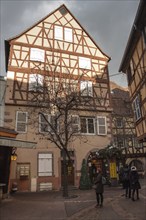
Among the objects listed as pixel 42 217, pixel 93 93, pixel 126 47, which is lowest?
pixel 42 217

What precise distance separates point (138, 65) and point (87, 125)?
25.1ft

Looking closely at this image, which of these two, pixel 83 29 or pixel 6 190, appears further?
pixel 83 29

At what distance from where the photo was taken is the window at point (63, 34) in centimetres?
2126

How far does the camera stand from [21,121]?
17.7 meters

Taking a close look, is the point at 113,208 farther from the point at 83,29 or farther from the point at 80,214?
the point at 83,29

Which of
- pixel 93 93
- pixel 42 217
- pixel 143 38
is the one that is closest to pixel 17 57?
pixel 93 93

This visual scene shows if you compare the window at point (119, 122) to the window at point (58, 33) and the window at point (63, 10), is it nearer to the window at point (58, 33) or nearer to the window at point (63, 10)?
the window at point (58, 33)

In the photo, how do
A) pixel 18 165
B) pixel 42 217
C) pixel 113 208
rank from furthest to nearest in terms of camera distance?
1. pixel 18 165
2. pixel 113 208
3. pixel 42 217

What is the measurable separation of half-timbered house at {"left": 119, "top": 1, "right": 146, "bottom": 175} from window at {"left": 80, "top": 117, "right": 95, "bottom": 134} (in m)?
5.17

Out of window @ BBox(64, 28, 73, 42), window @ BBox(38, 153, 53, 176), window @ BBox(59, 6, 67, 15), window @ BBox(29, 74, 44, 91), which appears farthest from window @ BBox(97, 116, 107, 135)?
window @ BBox(59, 6, 67, 15)

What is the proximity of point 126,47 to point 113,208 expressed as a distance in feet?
33.4

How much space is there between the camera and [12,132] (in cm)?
1273

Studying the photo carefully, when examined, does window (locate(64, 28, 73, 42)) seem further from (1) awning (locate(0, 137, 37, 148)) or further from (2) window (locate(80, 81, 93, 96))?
(1) awning (locate(0, 137, 37, 148))

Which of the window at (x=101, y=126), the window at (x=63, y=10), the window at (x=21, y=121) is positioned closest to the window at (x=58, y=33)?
the window at (x=63, y=10)
